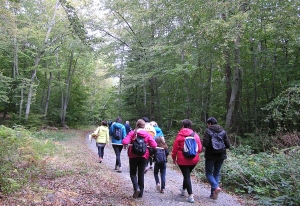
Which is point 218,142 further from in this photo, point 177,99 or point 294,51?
point 177,99

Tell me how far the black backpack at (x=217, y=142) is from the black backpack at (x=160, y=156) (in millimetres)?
1284

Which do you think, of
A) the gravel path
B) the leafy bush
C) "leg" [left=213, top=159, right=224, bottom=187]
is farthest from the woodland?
"leg" [left=213, top=159, right=224, bottom=187]

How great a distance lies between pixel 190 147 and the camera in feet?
17.5

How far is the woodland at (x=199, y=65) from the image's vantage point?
8289 millimetres

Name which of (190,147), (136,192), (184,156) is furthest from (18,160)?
(190,147)

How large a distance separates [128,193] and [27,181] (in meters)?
2.36

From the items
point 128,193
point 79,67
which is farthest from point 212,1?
point 79,67

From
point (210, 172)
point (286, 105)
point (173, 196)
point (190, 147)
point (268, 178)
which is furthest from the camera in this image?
point (286, 105)

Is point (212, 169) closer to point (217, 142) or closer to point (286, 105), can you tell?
point (217, 142)

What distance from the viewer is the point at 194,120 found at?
1677 centimetres

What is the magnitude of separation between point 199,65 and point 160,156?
502 inches

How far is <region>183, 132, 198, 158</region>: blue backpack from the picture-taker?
17.4 ft

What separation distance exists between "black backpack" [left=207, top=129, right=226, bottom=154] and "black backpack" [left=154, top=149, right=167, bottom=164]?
50.6 inches

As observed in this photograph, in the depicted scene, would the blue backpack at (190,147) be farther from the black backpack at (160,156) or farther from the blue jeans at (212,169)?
the black backpack at (160,156)
